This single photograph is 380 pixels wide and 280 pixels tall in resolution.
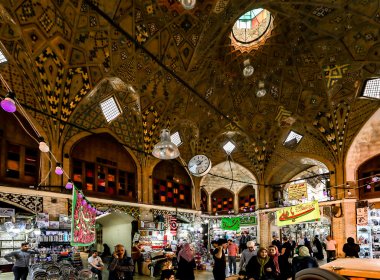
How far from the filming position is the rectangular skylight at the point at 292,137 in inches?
775

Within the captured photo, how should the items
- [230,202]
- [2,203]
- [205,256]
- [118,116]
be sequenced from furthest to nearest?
1. [230,202]
2. [205,256]
3. [118,116]
4. [2,203]

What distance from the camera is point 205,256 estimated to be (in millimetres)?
17016

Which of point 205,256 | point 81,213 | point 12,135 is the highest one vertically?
point 12,135

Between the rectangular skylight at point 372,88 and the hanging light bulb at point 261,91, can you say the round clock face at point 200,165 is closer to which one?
the hanging light bulb at point 261,91

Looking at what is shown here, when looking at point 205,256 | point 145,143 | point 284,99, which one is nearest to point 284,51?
point 284,99

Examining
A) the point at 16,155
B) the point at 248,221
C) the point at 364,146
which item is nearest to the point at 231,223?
the point at 248,221

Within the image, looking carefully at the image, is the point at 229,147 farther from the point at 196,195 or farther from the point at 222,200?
the point at 222,200

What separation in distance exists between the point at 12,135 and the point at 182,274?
8170mm

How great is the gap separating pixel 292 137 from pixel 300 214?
6.27 meters

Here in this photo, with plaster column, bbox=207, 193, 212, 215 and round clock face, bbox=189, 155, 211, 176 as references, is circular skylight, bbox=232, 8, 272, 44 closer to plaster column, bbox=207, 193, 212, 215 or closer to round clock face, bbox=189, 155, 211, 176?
round clock face, bbox=189, 155, 211, 176

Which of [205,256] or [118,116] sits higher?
[118,116]

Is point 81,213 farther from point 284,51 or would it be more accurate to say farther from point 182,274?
point 284,51

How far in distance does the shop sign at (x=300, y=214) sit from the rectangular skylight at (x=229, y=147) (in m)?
6.35

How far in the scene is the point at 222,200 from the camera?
26078mm
